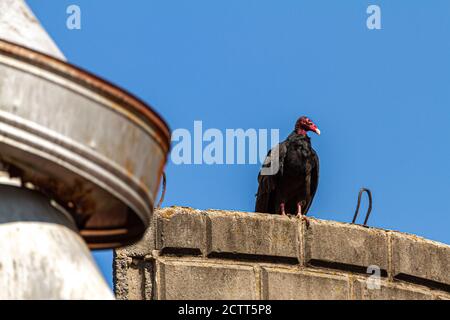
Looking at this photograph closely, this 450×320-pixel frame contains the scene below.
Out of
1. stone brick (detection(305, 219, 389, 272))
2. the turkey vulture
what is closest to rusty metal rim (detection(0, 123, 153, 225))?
stone brick (detection(305, 219, 389, 272))

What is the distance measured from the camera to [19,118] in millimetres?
1065

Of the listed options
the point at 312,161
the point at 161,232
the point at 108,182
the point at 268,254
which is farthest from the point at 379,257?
the point at 108,182

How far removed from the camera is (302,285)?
5590 mm

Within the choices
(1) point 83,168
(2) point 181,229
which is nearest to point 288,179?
(2) point 181,229

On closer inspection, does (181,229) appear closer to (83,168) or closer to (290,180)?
(83,168)

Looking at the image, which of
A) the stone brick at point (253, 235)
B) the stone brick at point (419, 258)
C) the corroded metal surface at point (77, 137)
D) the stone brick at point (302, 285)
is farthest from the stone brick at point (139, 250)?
the corroded metal surface at point (77, 137)

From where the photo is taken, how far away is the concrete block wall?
212 inches

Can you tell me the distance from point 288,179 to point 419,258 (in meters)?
3.93

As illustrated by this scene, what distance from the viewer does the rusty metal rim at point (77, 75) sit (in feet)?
3.52

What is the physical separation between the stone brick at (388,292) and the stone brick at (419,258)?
0.09 meters

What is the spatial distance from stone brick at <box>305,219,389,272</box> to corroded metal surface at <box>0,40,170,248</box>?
467cm

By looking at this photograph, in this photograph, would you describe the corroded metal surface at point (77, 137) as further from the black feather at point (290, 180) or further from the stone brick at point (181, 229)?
the black feather at point (290, 180)
